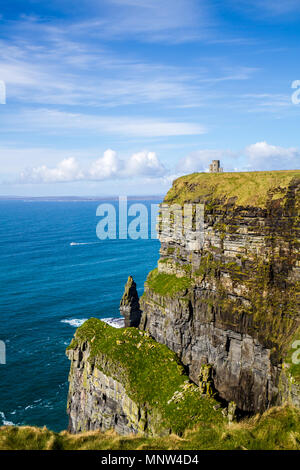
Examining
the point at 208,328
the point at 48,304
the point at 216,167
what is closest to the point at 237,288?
the point at 208,328

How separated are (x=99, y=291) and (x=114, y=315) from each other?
826 inches

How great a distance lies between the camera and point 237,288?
46.7 meters

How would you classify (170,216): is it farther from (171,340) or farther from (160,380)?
(160,380)

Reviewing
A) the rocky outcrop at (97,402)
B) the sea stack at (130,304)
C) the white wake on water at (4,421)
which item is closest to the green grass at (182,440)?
the rocky outcrop at (97,402)

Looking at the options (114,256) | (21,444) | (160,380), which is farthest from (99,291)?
(21,444)

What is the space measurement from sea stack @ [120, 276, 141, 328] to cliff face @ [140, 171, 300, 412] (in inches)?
590

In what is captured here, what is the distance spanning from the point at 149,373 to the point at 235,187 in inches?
1068

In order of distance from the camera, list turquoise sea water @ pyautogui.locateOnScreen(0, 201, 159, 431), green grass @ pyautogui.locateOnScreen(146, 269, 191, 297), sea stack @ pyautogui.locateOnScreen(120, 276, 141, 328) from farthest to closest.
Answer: sea stack @ pyautogui.locateOnScreen(120, 276, 141, 328) < turquoise sea water @ pyautogui.locateOnScreen(0, 201, 159, 431) < green grass @ pyautogui.locateOnScreen(146, 269, 191, 297)

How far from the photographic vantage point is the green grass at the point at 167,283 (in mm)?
54344

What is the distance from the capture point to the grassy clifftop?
1761 inches

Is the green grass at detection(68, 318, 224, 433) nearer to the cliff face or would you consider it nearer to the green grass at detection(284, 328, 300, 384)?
the cliff face

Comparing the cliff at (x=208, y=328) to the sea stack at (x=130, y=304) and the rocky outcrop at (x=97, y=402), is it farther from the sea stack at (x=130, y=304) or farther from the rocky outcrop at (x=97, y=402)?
the sea stack at (x=130, y=304)

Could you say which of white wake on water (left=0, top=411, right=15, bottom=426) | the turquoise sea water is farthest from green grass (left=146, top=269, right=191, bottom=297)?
white wake on water (left=0, top=411, right=15, bottom=426)
